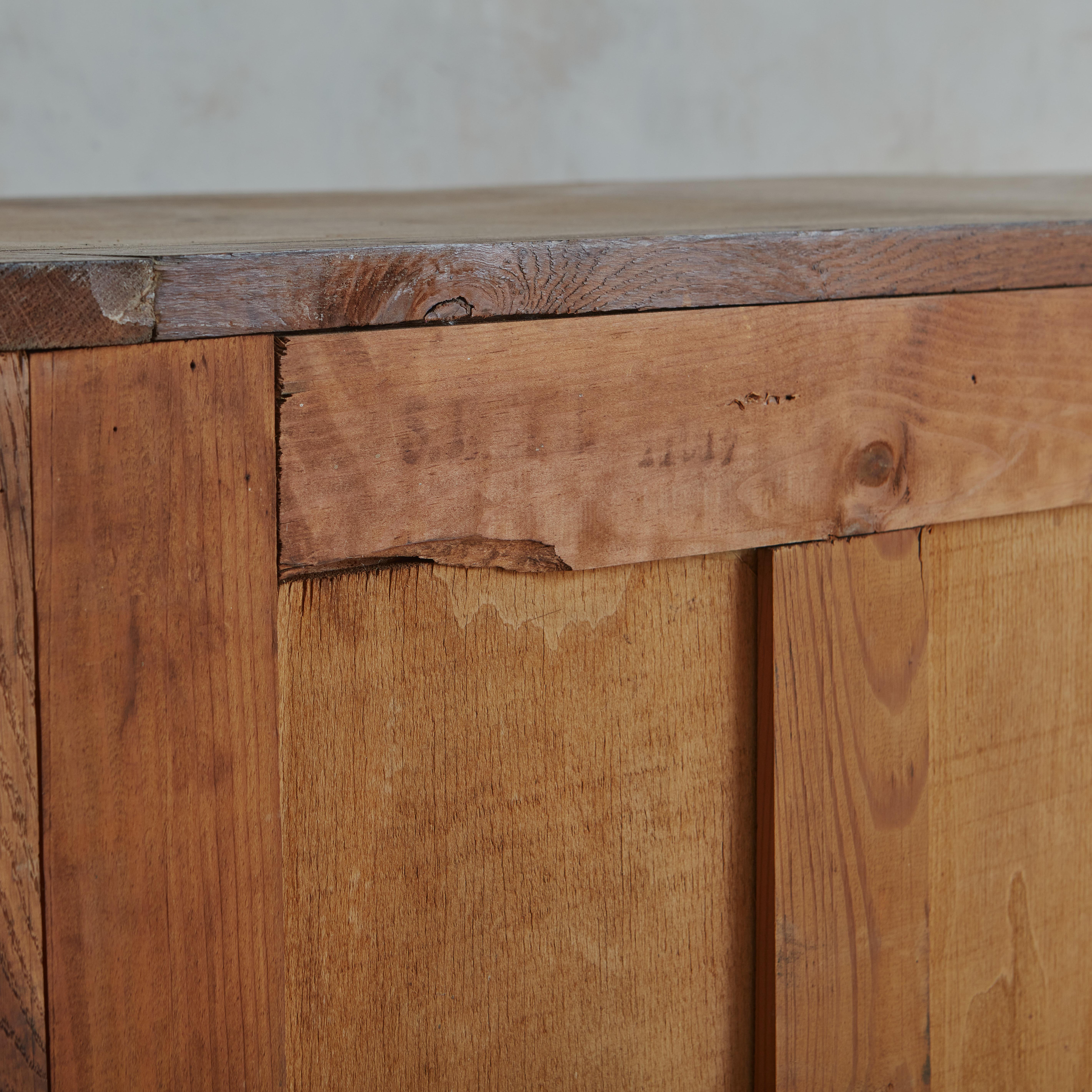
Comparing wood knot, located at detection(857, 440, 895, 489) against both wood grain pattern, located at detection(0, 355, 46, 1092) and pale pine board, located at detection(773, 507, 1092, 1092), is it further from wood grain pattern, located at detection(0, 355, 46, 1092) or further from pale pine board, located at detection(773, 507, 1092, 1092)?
wood grain pattern, located at detection(0, 355, 46, 1092)

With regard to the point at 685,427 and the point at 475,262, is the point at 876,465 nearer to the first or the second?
the point at 685,427

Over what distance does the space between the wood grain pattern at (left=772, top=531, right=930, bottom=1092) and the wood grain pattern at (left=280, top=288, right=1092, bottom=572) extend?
0.10 ft

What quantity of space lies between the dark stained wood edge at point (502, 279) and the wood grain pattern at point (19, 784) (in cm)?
3

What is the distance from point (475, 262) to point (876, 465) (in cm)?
21

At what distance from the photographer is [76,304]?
0.40 metres

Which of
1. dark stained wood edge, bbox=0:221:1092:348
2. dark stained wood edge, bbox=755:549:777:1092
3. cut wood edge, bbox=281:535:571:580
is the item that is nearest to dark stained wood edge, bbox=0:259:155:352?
dark stained wood edge, bbox=0:221:1092:348

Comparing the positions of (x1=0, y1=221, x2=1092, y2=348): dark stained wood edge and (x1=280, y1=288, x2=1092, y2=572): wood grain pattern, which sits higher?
(x1=0, y1=221, x2=1092, y2=348): dark stained wood edge

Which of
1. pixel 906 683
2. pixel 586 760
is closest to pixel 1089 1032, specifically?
pixel 906 683

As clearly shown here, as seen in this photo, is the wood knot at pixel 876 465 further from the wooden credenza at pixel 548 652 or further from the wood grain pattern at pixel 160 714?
the wood grain pattern at pixel 160 714

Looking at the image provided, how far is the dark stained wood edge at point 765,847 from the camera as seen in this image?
55 cm

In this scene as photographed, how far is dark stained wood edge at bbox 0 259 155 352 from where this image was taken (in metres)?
0.39

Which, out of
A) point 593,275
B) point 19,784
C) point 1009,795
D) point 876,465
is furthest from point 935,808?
point 19,784

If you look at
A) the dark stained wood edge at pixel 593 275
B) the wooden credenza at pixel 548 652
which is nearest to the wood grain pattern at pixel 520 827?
the wooden credenza at pixel 548 652

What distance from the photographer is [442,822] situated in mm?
503
